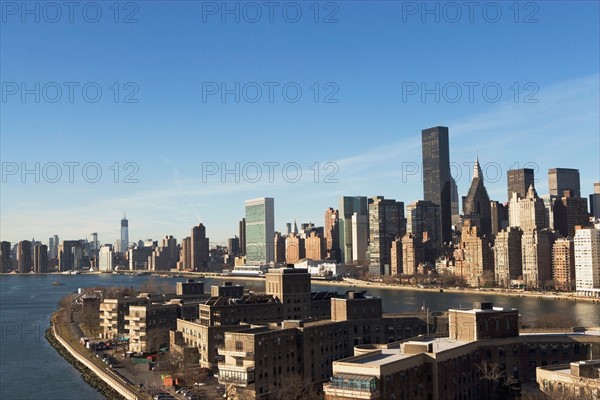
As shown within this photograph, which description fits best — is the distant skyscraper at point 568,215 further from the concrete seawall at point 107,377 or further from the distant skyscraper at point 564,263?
the concrete seawall at point 107,377

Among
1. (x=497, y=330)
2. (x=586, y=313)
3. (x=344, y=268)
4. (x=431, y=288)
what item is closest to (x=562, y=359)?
(x=497, y=330)

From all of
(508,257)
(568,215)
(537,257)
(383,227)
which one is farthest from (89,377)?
(383,227)

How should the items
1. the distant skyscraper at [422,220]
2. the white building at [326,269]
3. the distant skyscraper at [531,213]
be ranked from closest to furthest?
the distant skyscraper at [531,213], the white building at [326,269], the distant skyscraper at [422,220]

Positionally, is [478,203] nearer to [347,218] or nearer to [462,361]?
[347,218]

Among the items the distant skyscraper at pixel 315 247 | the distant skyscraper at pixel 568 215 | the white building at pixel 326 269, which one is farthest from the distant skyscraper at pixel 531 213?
the distant skyscraper at pixel 315 247

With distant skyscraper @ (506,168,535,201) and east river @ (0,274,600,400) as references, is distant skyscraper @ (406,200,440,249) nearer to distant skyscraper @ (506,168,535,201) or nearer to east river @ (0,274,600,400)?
distant skyscraper @ (506,168,535,201)

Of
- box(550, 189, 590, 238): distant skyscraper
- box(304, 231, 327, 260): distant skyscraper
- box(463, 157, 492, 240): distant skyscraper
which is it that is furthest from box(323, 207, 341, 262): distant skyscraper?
box(550, 189, 590, 238): distant skyscraper
